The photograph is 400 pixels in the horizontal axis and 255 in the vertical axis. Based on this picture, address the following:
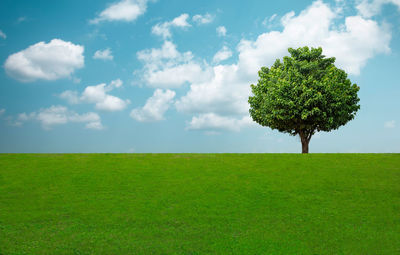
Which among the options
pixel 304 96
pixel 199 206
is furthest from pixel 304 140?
pixel 199 206

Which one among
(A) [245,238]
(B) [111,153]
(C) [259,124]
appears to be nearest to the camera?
(A) [245,238]

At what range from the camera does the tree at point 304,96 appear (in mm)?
34125

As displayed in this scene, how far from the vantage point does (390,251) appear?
12.0m

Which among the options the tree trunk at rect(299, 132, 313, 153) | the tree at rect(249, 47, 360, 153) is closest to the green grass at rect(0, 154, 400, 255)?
the tree at rect(249, 47, 360, 153)

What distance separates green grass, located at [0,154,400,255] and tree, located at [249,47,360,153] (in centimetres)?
1019

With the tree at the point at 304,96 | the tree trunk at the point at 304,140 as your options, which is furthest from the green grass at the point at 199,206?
the tree trunk at the point at 304,140

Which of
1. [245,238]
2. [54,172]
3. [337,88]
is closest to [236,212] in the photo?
[245,238]

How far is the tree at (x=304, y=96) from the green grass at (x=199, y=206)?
33.4ft

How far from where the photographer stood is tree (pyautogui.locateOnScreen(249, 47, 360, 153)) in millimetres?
34125

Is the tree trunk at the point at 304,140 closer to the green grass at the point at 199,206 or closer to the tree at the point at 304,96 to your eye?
the tree at the point at 304,96

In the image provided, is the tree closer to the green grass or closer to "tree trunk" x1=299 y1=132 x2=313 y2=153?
"tree trunk" x1=299 y1=132 x2=313 y2=153

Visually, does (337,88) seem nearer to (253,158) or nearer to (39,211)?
(253,158)

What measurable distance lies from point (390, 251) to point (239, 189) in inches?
326

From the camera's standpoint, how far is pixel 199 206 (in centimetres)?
1588
